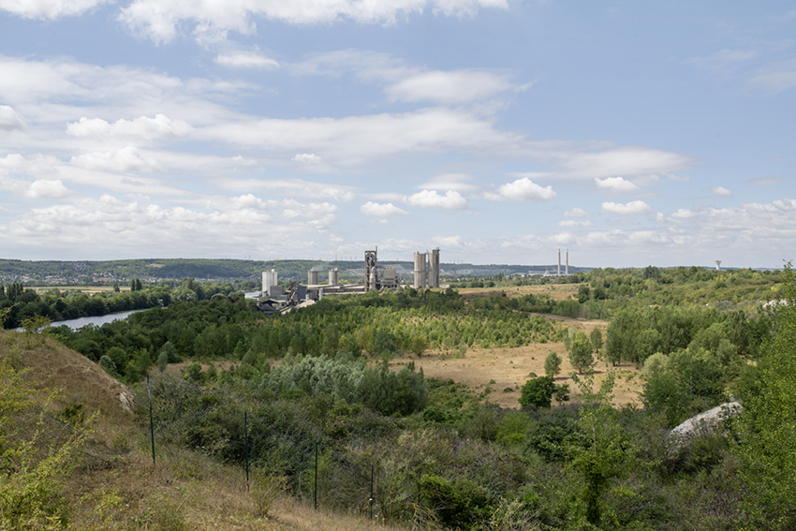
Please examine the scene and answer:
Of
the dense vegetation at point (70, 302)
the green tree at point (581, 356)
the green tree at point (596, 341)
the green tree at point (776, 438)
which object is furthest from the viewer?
the dense vegetation at point (70, 302)

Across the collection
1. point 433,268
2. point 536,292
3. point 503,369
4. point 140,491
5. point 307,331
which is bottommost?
point 503,369

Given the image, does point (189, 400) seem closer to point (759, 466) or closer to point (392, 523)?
point (392, 523)

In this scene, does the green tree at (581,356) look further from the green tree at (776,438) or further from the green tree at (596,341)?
the green tree at (776,438)

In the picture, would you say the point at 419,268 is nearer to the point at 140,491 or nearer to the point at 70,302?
the point at 70,302

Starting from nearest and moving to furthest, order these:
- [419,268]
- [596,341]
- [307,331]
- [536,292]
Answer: [596,341], [307,331], [536,292], [419,268]

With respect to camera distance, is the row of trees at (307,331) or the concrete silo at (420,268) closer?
the row of trees at (307,331)

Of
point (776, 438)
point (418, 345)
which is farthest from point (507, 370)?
point (776, 438)

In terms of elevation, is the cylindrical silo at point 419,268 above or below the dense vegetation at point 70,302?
above

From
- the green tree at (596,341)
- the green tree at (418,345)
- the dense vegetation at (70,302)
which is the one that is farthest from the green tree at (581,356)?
the dense vegetation at (70,302)

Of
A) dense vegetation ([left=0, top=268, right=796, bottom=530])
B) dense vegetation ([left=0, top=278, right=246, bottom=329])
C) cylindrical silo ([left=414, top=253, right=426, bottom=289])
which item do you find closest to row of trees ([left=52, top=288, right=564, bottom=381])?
dense vegetation ([left=0, top=268, right=796, bottom=530])

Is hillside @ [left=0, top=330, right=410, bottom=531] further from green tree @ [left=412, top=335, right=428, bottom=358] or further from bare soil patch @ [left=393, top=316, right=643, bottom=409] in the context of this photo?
green tree @ [left=412, top=335, right=428, bottom=358]

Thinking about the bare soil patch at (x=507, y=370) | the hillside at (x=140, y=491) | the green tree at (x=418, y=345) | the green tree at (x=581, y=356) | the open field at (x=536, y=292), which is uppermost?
the hillside at (x=140, y=491)

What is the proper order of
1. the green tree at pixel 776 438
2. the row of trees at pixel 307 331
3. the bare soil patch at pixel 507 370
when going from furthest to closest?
the row of trees at pixel 307 331 < the bare soil patch at pixel 507 370 < the green tree at pixel 776 438
